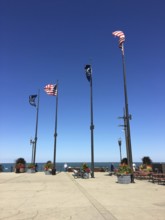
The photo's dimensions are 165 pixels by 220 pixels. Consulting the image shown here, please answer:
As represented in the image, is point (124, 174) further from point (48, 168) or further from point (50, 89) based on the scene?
point (50, 89)

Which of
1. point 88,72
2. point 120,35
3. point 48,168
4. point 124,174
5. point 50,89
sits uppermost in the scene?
point 120,35

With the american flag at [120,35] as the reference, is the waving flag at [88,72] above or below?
below

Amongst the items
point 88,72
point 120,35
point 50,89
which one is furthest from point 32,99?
point 120,35

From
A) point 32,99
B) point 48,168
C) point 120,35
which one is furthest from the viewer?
point 32,99

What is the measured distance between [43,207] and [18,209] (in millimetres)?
848

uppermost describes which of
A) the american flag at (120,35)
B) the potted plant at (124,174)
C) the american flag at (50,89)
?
the american flag at (120,35)

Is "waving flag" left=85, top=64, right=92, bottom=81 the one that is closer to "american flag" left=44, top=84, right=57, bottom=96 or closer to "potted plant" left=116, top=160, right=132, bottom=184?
"american flag" left=44, top=84, right=57, bottom=96

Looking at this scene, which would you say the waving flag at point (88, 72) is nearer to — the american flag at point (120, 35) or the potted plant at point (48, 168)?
the american flag at point (120, 35)

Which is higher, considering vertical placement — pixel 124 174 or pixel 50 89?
Result: pixel 50 89

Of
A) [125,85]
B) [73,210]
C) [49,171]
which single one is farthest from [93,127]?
[73,210]

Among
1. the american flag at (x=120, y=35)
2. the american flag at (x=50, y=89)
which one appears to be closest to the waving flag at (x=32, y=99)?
the american flag at (x=50, y=89)

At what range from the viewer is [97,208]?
820 cm

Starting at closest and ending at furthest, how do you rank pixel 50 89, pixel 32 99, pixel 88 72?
pixel 88 72 → pixel 50 89 → pixel 32 99

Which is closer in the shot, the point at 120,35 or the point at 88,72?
the point at 120,35
